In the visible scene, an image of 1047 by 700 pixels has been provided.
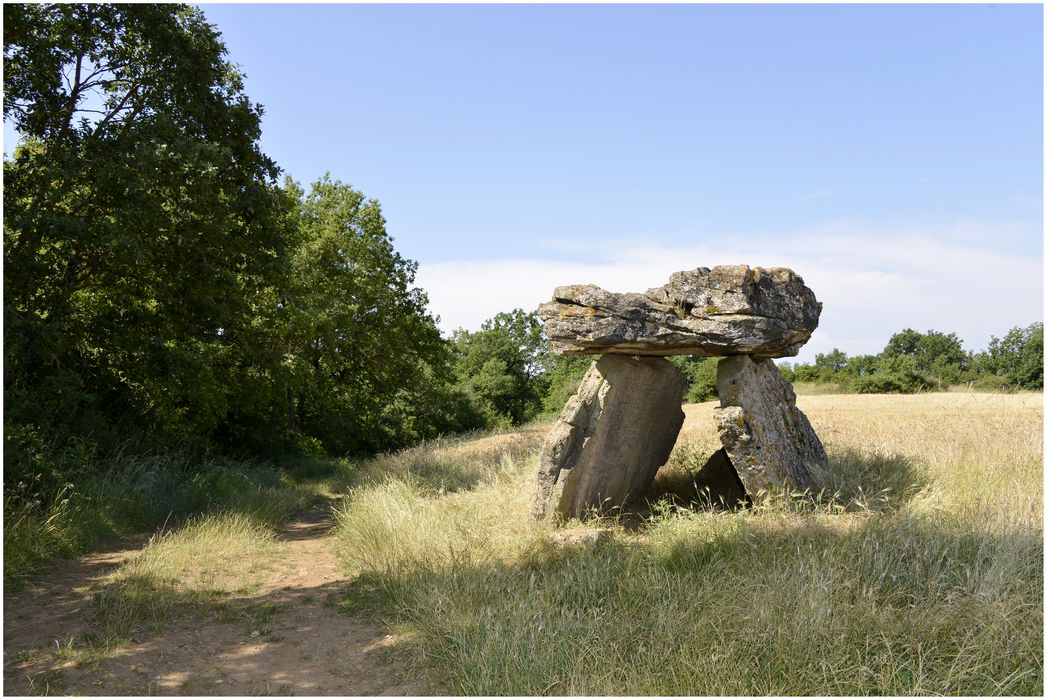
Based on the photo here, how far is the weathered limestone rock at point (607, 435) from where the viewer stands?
26.3 feet

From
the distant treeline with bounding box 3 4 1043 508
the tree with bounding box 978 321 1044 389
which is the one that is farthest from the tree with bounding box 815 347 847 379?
the distant treeline with bounding box 3 4 1043 508

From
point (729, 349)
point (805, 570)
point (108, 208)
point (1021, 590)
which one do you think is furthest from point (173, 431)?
point (1021, 590)

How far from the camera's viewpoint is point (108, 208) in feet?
35.8

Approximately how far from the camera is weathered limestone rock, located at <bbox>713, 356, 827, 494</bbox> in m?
7.73

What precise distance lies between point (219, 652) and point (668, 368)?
5.53 metres

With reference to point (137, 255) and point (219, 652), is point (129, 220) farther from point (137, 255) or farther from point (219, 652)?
point (219, 652)

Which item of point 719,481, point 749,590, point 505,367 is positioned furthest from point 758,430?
point 505,367

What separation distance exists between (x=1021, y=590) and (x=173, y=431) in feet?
44.0

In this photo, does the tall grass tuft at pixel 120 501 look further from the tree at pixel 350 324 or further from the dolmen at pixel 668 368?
the tree at pixel 350 324

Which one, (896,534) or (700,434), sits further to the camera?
(700,434)

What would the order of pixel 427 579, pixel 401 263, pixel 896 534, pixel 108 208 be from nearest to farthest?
1. pixel 896 534
2. pixel 427 579
3. pixel 108 208
4. pixel 401 263

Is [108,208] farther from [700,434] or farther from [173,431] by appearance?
[700,434]

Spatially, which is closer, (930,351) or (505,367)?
(505,367)

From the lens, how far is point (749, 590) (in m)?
5.17
